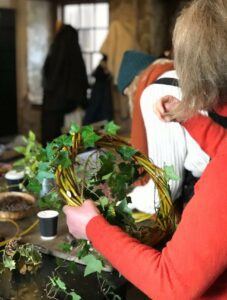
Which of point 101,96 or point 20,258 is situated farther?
point 101,96

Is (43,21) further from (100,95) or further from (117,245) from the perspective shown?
(117,245)

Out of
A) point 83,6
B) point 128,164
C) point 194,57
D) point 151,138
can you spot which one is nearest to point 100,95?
point 83,6

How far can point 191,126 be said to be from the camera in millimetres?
1304

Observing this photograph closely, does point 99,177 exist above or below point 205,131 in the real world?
below

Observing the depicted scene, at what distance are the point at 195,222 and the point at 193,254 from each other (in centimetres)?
6

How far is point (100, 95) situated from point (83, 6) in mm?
1017

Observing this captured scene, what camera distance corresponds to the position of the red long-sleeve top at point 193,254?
2.71 ft

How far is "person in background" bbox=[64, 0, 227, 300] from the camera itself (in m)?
0.83

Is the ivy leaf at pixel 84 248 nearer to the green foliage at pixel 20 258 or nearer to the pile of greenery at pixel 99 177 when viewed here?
the pile of greenery at pixel 99 177

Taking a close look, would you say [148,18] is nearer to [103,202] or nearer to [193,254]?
[103,202]

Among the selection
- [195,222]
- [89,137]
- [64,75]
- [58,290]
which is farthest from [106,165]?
[64,75]

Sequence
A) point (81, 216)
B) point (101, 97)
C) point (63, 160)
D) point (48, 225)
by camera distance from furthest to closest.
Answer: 1. point (101, 97)
2. point (48, 225)
3. point (63, 160)
4. point (81, 216)

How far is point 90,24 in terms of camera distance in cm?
481

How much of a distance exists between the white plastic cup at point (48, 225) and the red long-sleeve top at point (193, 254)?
48cm
